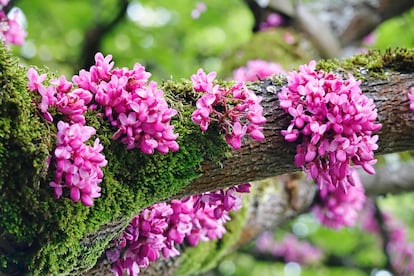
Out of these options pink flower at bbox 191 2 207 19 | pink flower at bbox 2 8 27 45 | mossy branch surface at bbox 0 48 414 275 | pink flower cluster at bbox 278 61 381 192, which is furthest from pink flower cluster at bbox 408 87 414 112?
pink flower at bbox 191 2 207 19

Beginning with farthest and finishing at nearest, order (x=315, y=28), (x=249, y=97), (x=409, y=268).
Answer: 1. (x=409, y=268)
2. (x=315, y=28)
3. (x=249, y=97)

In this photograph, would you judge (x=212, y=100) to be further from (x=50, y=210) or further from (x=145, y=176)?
(x=50, y=210)

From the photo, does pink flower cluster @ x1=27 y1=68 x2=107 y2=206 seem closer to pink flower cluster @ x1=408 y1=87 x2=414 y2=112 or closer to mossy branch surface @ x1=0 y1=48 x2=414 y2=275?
mossy branch surface @ x1=0 y1=48 x2=414 y2=275

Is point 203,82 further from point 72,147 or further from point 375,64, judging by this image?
point 375,64

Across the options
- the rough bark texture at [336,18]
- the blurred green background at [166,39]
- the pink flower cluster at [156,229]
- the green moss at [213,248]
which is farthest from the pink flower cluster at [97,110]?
the rough bark texture at [336,18]

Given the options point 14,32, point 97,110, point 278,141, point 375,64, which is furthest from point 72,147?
point 14,32

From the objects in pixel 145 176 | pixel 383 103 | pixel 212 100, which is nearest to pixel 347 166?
pixel 383 103
